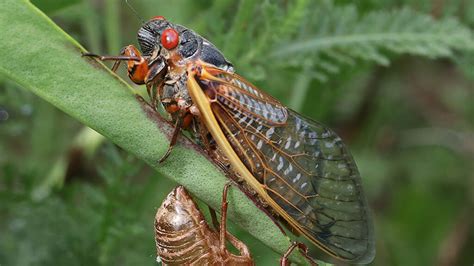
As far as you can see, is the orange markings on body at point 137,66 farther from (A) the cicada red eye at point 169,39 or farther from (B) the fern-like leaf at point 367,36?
(B) the fern-like leaf at point 367,36

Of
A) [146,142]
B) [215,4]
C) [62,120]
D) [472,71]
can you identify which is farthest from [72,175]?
[472,71]

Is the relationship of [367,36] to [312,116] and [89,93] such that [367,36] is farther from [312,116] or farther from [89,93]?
[89,93]

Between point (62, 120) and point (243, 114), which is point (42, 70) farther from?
point (62, 120)

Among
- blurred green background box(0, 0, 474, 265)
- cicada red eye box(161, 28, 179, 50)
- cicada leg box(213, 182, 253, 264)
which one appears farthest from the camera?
blurred green background box(0, 0, 474, 265)

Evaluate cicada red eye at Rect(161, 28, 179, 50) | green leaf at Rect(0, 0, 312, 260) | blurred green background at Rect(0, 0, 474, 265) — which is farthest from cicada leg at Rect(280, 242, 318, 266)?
cicada red eye at Rect(161, 28, 179, 50)

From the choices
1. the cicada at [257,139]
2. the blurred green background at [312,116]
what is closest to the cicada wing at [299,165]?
the cicada at [257,139]

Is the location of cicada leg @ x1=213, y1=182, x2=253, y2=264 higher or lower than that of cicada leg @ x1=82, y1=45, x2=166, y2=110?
lower

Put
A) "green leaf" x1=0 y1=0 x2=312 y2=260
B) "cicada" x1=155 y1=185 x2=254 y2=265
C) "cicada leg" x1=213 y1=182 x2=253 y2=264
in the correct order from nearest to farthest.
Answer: "green leaf" x1=0 y1=0 x2=312 y2=260
"cicada leg" x1=213 y1=182 x2=253 y2=264
"cicada" x1=155 y1=185 x2=254 y2=265

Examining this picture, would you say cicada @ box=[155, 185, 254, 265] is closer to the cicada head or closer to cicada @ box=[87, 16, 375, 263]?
cicada @ box=[87, 16, 375, 263]
